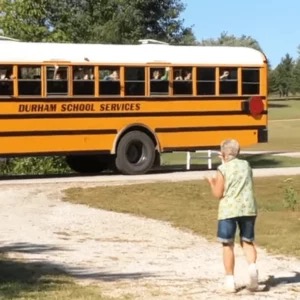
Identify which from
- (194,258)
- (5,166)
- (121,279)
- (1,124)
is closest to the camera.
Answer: (121,279)

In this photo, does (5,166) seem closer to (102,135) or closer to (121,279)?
(102,135)

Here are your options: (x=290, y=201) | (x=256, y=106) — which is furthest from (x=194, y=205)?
(x=256, y=106)

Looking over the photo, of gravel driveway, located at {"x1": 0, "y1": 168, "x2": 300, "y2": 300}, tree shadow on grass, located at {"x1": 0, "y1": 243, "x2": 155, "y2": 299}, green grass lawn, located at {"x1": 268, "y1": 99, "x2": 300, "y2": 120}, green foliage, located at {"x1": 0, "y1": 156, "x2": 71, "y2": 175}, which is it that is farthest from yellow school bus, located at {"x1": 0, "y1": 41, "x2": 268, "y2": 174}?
green grass lawn, located at {"x1": 268, "y1": 99, "x2": 300, "y2": 120}

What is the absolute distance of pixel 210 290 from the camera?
30.4ft

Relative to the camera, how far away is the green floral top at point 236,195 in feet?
29.9

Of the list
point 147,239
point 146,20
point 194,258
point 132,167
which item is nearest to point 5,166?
point 132,167

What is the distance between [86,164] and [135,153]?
86.5 inches

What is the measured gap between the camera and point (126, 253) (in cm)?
1170

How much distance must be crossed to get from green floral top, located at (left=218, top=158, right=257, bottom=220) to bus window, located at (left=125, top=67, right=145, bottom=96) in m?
12.8

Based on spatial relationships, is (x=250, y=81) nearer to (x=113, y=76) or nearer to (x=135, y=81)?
(x=135, y=81)

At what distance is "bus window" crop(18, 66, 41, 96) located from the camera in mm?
20594

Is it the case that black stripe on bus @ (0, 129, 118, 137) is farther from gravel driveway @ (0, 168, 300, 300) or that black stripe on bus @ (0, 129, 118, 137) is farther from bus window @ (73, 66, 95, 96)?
gravel driveway @ (0, 168, 300, 300)

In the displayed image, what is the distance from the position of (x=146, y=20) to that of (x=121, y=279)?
4376cm

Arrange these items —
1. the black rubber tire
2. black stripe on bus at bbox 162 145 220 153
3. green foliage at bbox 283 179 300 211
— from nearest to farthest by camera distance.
→ green foliage at bbox 283 179 300 211 < black stripe on bus at bbox 162 145 220 153 < the black rubber tire
